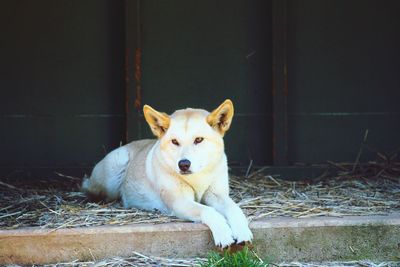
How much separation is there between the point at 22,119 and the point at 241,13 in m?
2.87

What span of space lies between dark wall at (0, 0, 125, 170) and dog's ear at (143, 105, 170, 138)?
2.27 metres

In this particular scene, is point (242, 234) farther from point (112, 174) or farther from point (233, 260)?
point (112, 174)

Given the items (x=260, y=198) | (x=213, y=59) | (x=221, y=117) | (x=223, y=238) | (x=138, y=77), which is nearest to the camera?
(x=223, y=238)

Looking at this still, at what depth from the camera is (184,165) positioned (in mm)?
5289

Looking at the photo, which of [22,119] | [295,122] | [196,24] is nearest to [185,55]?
[196,24]

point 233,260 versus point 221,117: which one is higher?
point 221,117

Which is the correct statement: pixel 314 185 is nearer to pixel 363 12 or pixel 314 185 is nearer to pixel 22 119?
pixel 363 12

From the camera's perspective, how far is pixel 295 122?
8211mm

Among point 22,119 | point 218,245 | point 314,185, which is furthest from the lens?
point 22,119

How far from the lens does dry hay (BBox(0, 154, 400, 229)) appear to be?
18.2 ft

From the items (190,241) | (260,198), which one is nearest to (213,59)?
(260,198)

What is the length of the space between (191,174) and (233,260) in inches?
44.4

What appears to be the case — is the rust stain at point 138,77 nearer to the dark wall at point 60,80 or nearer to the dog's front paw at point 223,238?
the dark wall at point 60,80

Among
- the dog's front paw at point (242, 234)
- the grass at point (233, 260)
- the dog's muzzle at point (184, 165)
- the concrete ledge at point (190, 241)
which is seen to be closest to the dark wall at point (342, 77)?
the concrete ledge at point (190, 241)
